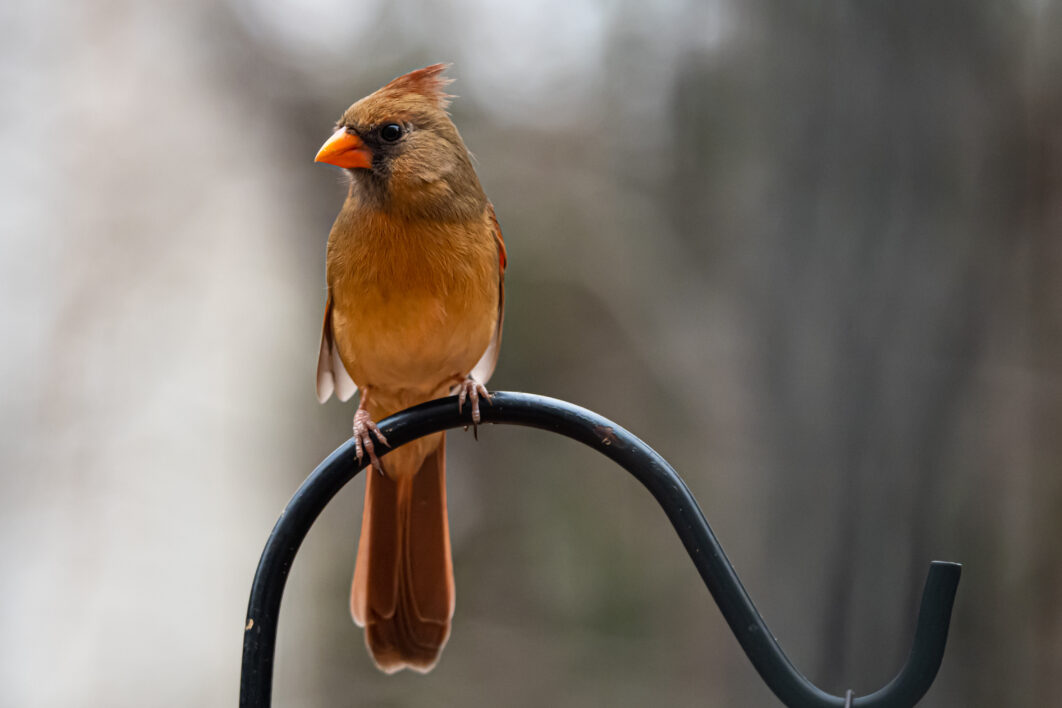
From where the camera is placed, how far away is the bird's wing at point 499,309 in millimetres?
1768

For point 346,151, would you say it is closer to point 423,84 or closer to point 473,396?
point 423,84

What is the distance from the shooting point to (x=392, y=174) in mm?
1606

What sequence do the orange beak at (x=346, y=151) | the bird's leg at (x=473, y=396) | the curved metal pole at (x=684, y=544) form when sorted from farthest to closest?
the orange beak at (x=346, y=151) → the bird's leg at (x=473, y=396) → the curved metal pole at (x=684, y=544)

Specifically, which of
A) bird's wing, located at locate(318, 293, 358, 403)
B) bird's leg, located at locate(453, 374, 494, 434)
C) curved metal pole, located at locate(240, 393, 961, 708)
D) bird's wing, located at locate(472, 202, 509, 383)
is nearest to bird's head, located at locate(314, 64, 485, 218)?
bird's wing, located at locate(472, 202, 509, 383)

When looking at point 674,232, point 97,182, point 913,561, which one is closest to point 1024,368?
point 913,561

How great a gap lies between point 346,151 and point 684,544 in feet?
3.03

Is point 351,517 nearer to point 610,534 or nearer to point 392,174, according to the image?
point 610,534

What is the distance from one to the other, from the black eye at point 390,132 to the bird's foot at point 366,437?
0.49 metres

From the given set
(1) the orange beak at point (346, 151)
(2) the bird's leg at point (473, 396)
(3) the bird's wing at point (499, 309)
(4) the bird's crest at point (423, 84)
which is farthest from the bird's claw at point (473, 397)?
(4) the bird's crest at point (423, 84)

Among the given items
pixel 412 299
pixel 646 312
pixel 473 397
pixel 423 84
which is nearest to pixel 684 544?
pixel 473 397

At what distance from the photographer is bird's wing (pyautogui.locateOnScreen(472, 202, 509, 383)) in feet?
5.80

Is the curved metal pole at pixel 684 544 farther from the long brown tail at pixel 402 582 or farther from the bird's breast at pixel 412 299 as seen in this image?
the long brown tail at pixel 402 582

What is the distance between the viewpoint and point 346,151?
5.16ft

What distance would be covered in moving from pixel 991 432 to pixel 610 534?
4.89ft
